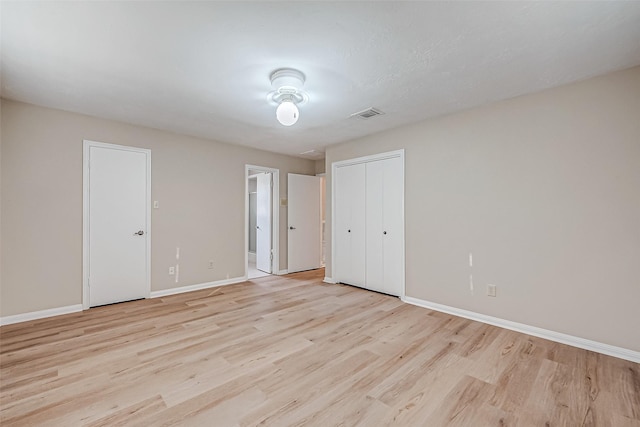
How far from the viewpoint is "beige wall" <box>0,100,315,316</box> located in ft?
10.0

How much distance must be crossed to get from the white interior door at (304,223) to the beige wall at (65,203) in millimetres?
1607

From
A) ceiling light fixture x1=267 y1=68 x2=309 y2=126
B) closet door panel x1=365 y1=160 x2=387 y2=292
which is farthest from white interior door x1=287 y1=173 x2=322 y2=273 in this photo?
ceiling light fixture x1=267 y1=68 x2=309 y2=126

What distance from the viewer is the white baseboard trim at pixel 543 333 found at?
233 cm

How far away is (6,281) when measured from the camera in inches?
119

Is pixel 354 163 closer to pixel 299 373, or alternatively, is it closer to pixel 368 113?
pixel 368 113

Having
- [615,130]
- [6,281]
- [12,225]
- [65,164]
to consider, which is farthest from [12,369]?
[615,130]

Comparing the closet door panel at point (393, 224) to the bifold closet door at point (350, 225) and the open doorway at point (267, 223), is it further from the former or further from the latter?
the open doorway at point (267, 223)

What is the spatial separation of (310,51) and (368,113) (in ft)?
4.68

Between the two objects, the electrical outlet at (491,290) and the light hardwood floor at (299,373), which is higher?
the electrical outlet at (491,290)

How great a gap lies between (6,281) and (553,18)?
547cm

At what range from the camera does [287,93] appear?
2664 millimetres

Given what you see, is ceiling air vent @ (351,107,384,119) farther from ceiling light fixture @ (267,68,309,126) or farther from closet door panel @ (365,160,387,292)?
closet door panel @ (365,160,387,292)

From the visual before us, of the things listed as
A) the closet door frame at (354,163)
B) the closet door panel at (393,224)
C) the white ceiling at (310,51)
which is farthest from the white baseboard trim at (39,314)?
the closet door panel at (393,224)

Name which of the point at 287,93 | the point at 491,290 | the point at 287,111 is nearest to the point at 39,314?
the point at 287,111
